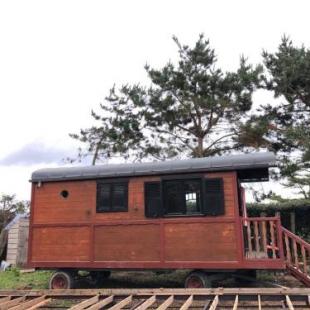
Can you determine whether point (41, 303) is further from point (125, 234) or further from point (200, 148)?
point (200, 148)

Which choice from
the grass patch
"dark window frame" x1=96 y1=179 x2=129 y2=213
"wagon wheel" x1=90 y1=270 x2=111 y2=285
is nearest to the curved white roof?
"dark window frame" x1=96 y1=179 x2=129 y2=213

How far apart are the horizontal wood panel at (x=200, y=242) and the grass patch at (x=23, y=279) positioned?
4.03 meters

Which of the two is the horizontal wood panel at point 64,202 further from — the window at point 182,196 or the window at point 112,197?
the window at point 182,196

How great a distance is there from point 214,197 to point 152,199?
5.02ft

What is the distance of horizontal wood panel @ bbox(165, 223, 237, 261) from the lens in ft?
30.2

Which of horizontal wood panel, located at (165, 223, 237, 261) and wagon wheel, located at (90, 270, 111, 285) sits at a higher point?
horizontal wood panel, located at (165, 223, 237, 261)

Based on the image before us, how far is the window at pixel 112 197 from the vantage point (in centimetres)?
1030

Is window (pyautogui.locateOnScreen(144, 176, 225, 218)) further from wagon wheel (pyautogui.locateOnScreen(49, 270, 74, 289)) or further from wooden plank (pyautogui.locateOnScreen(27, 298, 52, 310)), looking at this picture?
wooden plank (pyautogui.locateOnScreen(27, 298, 52, 310))

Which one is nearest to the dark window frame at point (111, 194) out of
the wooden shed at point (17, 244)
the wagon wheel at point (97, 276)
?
the wagon wheel at point (97, 276)

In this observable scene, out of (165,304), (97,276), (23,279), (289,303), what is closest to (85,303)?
(165,304)

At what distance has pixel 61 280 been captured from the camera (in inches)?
417

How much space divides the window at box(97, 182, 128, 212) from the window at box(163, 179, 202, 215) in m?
1.08

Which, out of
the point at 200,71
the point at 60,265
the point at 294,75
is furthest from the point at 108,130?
the point at 60,265

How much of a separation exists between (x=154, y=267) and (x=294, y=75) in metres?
11.5
